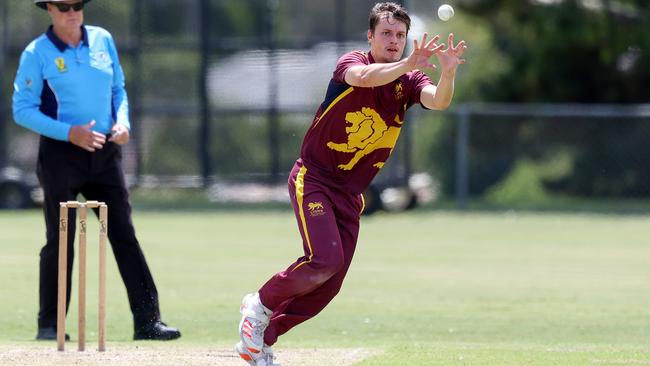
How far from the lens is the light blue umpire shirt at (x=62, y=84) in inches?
361

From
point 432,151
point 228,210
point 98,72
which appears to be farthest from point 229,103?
point 98,72

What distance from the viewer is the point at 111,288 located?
12398 millimetres

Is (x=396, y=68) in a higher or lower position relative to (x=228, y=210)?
higher

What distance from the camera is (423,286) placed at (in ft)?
41.6

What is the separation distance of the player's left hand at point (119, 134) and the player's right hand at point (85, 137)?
162mm

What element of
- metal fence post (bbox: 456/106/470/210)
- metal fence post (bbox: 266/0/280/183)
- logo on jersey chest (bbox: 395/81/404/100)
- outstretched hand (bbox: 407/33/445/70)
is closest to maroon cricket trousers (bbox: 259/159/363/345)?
logo on jersey chest (bbox: 395/81/404/100)

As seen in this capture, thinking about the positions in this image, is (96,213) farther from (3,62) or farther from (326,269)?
(3,62)

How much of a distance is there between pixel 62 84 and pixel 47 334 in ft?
5.92

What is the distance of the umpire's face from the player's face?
8.89 ft

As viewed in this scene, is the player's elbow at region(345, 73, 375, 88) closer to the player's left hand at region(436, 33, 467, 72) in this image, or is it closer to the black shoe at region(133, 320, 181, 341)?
the player's left hand at region(436, 33, 467, 72)

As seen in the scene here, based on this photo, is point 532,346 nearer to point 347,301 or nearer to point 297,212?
point 297,212

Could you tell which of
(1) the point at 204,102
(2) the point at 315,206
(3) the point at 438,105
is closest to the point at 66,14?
(2) the point at 315,206

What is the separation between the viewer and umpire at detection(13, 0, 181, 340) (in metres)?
9.18

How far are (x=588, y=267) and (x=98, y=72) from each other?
704 centimetres
